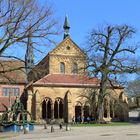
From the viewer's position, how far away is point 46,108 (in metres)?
60.7

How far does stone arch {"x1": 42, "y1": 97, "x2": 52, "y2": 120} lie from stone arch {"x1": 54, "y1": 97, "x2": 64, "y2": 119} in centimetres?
105

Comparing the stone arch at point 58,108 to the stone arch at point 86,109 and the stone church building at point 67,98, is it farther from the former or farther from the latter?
the stone arch at point 86,109

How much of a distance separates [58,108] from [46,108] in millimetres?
2086

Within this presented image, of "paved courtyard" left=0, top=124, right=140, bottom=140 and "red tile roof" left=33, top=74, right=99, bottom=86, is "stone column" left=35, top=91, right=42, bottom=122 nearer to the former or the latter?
"red tile roof" left=33, top=74, right=99, bottom=86

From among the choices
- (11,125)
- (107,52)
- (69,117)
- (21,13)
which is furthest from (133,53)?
(21,13)

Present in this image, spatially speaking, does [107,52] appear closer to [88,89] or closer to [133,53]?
[133,53]

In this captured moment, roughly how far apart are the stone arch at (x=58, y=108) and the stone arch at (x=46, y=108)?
3.45 feet

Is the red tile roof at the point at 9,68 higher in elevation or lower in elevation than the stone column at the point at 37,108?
higher

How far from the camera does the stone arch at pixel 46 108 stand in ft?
199

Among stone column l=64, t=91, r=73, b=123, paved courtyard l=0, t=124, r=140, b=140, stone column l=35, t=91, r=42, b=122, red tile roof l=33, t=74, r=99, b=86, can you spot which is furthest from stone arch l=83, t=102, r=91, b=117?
paved courtyard l=0, t=124, r=140, b=140

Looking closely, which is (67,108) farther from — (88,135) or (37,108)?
(88,135)

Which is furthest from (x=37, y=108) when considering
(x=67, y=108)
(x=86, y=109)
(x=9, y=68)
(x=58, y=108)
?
(x=9, y=68)

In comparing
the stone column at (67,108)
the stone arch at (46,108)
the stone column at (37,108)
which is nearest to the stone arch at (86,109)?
the stone column at (67,108)

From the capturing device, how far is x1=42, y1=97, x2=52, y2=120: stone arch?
6062cm
